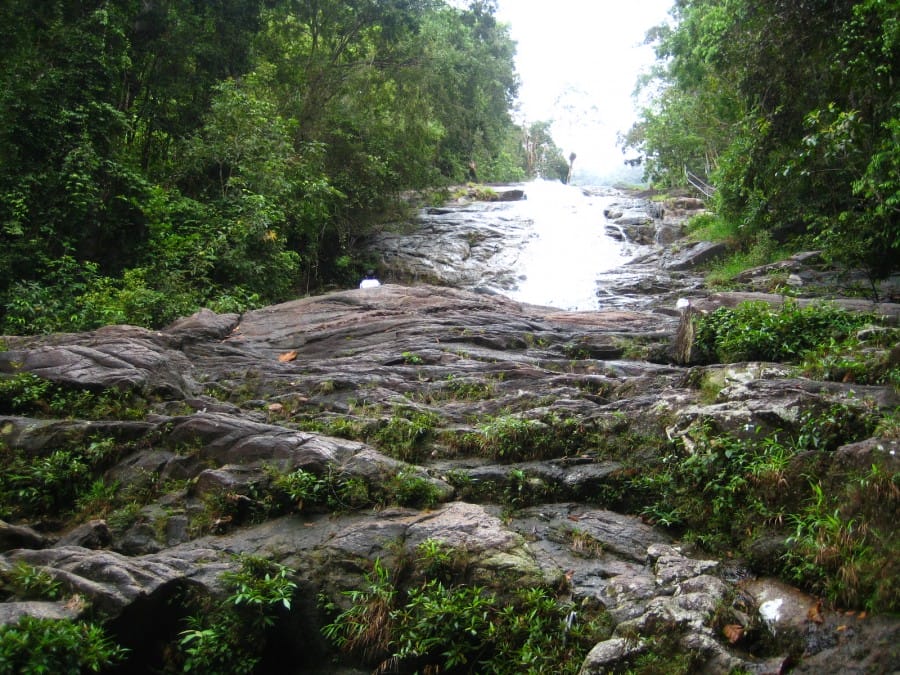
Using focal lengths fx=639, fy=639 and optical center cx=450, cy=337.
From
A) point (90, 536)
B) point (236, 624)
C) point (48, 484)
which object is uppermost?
point (48, 484)

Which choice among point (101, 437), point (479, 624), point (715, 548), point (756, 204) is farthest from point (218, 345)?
point (756, 204)

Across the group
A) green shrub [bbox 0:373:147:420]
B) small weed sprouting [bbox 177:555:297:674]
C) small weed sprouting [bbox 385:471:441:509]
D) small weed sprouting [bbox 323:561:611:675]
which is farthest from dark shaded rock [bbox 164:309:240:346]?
small weed sprouting [bbox 323:561:611:675]

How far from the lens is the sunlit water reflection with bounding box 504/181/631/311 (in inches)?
673

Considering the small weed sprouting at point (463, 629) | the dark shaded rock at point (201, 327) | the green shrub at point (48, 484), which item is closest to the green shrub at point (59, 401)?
the green shrub at point (48, 484)

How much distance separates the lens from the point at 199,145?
15555 mm

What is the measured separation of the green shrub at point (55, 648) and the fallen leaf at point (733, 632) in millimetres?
4133

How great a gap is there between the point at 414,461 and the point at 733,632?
3550mm

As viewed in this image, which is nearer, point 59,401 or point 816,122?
point 59,401

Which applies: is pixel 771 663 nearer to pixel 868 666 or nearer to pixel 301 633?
pixel 868 666

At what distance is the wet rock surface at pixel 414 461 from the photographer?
14.9ft

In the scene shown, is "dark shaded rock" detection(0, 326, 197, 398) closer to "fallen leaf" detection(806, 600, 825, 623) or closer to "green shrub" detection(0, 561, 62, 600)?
"green shrub" detection(0, 561, 62, 600)

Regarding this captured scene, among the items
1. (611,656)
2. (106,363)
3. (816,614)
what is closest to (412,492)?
(611,656)

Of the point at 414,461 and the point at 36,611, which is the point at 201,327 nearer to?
the point at 414,461

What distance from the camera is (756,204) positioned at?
15070 millimetres
